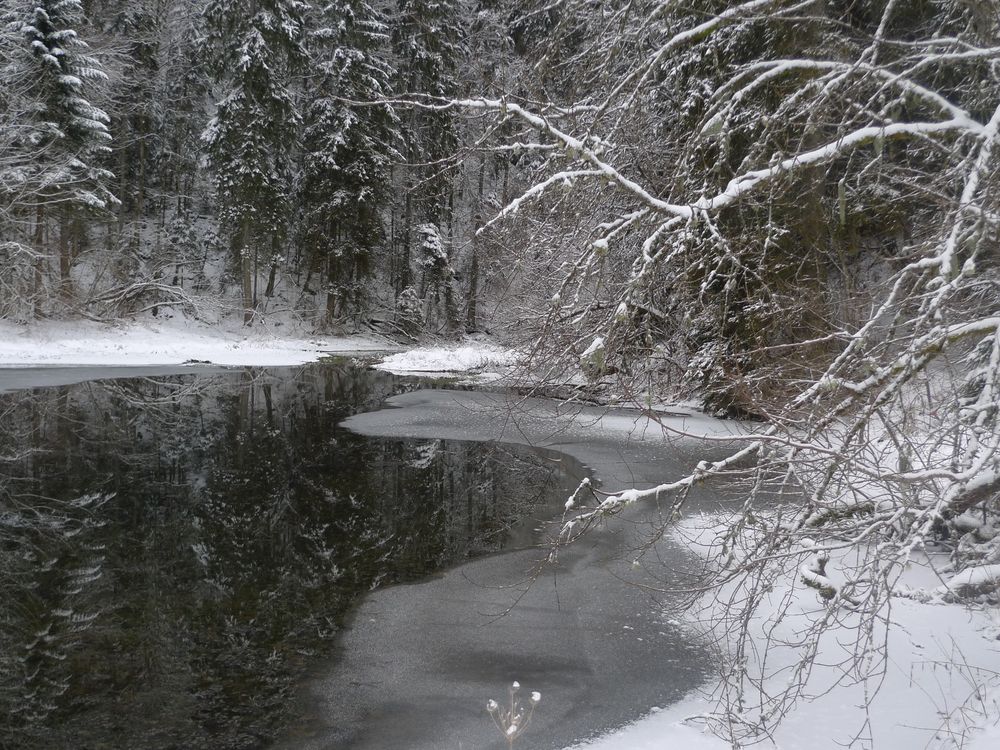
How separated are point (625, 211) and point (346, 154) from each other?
26.2 m

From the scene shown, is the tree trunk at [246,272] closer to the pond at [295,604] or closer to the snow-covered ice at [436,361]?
the snow-covered ice at [436,361]

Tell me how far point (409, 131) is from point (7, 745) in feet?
106

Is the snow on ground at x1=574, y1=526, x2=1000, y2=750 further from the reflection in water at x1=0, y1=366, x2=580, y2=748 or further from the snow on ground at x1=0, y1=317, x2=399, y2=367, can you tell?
the snow on ground at x1=0, y1=317, x2=399, y2=367

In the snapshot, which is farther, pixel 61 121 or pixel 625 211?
pixel 61 121

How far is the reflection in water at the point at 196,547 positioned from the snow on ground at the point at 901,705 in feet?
7.65

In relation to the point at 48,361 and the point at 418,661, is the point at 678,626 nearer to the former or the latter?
the point at 418,661

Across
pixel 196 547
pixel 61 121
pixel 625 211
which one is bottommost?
pixel 196 547

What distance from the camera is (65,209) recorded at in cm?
2358

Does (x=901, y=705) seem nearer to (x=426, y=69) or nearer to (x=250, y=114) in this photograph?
(x=250, y=114)

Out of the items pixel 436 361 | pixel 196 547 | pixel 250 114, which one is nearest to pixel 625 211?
pixel 196 547

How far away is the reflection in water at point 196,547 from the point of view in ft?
13.4

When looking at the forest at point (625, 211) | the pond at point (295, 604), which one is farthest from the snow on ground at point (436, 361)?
the pond at point (295, 604)

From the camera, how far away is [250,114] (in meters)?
28.9

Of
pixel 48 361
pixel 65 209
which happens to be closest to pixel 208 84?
pixel 65 209
